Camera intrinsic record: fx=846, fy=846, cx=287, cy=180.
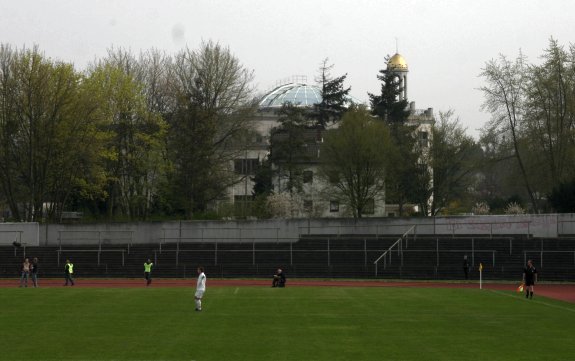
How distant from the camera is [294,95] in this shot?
4798 inches

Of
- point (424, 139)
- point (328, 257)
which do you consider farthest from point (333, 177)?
point (328, 257)

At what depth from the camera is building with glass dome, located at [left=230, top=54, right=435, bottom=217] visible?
8350 centimetres

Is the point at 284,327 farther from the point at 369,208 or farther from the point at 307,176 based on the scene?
the point at 307,176

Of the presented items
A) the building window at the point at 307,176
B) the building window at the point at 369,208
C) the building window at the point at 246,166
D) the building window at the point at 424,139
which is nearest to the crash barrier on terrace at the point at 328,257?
the building window at the point at 369,208

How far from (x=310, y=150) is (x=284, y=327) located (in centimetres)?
7153

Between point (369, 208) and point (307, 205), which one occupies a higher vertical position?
point (307, 205)

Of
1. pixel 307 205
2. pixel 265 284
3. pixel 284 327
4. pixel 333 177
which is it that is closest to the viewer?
pixel 284 327

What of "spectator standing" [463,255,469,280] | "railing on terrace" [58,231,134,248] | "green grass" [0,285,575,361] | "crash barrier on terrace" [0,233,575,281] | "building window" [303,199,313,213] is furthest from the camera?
"building window" [303,199,313,213]

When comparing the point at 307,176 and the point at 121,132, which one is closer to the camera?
the point at 121,132

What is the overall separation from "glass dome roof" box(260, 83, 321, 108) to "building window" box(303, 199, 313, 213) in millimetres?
33398

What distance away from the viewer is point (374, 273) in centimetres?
5453

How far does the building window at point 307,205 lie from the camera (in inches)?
3292

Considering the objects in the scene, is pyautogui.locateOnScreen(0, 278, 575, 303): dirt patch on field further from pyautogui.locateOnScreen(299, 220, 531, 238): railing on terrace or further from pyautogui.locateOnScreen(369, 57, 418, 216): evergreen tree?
pyautogui.locateOnScreen(369, 57, 418, 216): evergreen tree

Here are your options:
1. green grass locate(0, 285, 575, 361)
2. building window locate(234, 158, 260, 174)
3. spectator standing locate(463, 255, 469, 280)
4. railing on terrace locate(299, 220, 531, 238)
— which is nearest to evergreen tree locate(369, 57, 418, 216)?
railing on terrace locate(299, 220, 531, 238)
